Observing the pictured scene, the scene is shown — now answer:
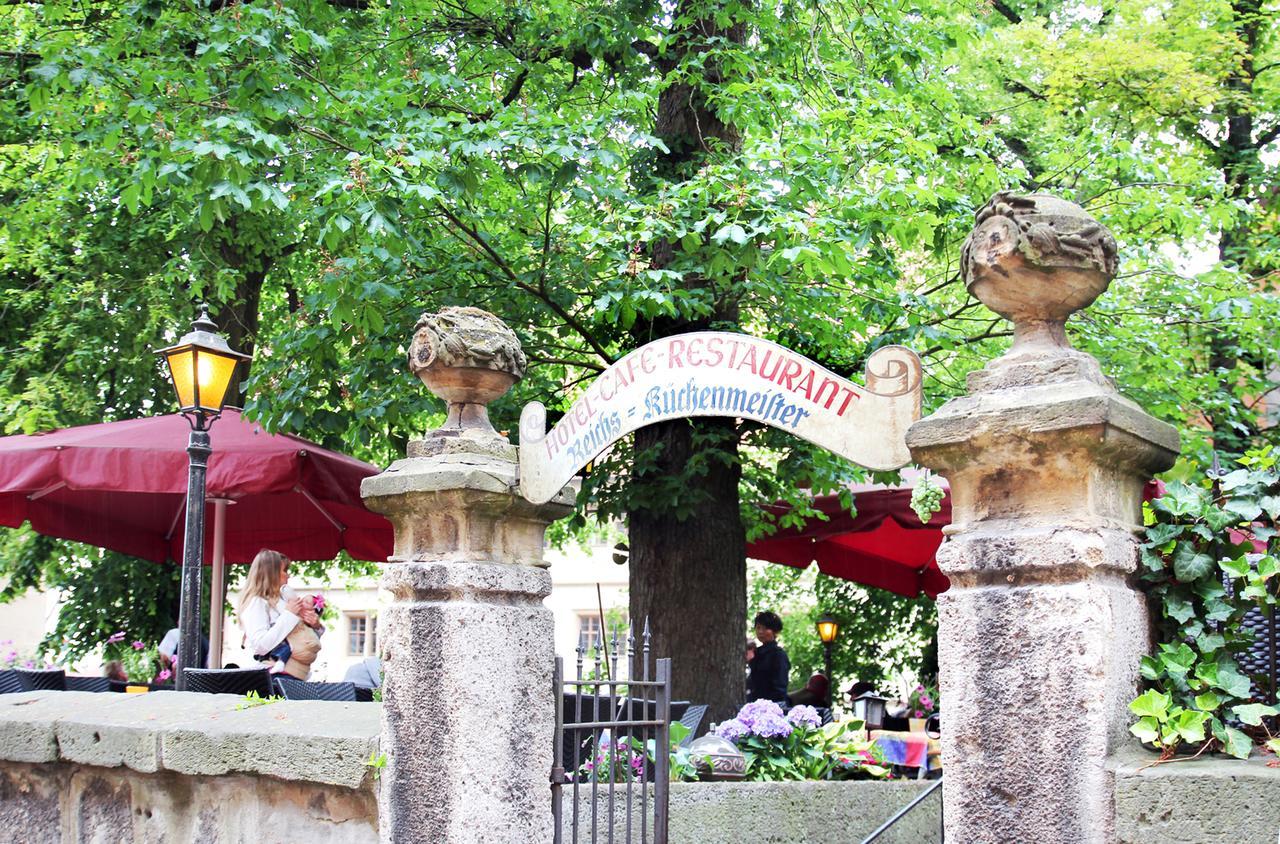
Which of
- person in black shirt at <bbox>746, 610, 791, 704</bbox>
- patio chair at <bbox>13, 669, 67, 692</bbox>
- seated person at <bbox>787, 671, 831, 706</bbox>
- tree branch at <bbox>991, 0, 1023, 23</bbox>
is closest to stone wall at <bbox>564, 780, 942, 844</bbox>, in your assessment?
person in black shirt at <bbox>746, 610, 791, 704</bbox>

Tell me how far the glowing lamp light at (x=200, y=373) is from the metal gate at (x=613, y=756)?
277 cm

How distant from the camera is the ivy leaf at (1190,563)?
10.6ft

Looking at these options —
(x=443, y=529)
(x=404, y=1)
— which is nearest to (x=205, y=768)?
(x=443, y=529)

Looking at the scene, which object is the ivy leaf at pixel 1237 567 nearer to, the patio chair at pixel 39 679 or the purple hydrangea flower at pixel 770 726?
the purple hydrangea flower at pixel 770 726

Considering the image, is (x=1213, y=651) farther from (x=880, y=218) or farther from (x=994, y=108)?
(x=994, y=108)

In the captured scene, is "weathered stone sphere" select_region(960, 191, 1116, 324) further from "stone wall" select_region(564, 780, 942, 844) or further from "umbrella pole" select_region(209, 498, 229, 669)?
"umbrella pole" select_region(209, 498, 229, 669)

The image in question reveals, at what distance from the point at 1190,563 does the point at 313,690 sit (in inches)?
181

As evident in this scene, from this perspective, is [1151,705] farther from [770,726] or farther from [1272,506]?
[770,726]

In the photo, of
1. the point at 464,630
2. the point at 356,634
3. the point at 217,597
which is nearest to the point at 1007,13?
the point at 217,597

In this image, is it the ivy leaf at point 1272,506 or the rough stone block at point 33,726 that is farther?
the rough stone block at point 33,726

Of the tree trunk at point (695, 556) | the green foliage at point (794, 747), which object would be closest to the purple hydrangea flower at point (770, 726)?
the green foliage at point (794, 747)

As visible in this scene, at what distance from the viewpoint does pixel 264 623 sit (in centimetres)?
764

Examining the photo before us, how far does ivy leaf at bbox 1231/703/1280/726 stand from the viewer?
302 centimetres

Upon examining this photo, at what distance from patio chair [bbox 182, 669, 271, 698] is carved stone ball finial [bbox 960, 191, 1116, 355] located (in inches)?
172
